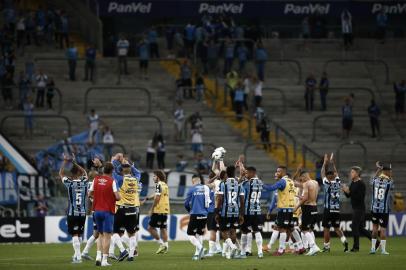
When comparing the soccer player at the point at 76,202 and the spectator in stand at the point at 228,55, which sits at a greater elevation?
the spectator in stand at the point at 228,55

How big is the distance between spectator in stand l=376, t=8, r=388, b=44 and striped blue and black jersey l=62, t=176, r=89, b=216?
33.2 meters

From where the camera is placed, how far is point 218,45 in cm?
5806

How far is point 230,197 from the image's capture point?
32.6m

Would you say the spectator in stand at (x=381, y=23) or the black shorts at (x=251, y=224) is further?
the spectator in stand at (x=381, y=23)

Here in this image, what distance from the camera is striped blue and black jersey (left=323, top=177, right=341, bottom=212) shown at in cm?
3519

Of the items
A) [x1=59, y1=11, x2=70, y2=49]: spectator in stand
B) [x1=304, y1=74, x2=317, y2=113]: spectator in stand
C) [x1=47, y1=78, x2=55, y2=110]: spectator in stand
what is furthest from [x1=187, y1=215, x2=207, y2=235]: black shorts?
[x1=59, y1=11, x2=70, y2=49]: spectator in stand

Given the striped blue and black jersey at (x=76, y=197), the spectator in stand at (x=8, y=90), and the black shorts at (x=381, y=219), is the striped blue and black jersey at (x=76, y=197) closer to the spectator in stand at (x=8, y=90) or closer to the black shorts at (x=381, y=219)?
the black shorts at (x=381, y=219)

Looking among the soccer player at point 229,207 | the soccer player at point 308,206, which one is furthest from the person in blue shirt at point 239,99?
the soccer player at point 229,207

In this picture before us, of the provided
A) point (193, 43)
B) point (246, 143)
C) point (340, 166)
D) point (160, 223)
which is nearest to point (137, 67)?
point (193, 43)

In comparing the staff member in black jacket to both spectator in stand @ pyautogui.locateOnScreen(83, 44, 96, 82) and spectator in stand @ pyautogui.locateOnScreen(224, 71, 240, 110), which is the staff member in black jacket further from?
spectator in stand @ pyautogui.locateOnScreen(83, 44, 96, 82)

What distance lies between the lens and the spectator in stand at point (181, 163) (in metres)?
48.2

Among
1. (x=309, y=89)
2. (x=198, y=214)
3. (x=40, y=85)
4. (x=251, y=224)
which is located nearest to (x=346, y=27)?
(x=309, y=89)

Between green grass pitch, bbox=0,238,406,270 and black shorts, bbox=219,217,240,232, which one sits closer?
green grass pitch, bbox=0,238,406,270

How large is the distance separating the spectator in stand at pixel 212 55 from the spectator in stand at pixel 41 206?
16266 millimetres
